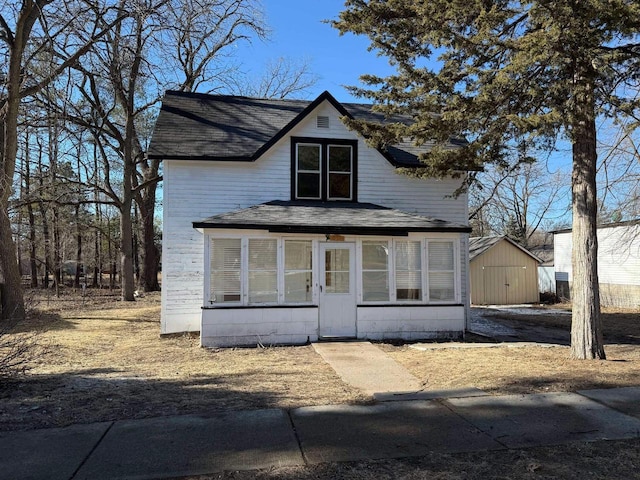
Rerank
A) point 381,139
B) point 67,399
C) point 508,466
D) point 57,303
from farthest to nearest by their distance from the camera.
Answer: point 57,303
point 381,139
point 67,399
point 508,466

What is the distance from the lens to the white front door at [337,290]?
37.1ft

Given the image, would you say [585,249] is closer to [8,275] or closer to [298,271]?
[298,271]

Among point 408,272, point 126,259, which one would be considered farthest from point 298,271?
point 126,259

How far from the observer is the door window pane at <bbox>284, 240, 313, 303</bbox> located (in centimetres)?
1123

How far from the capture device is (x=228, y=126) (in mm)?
14031

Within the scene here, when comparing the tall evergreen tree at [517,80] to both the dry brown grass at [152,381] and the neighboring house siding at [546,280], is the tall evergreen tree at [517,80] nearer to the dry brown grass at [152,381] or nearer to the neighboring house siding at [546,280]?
the dry brown grass at [152,381]

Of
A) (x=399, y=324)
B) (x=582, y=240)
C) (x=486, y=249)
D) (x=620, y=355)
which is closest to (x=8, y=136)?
(x=399, y=324)

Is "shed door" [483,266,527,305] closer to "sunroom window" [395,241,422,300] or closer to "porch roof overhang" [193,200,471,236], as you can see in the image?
"porch roof overhang" [193,200,471,236]

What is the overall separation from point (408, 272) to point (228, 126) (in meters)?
6.89

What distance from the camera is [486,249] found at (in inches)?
1005

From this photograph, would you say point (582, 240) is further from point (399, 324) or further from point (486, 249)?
point (486, 249)

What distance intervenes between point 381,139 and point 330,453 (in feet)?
24.7

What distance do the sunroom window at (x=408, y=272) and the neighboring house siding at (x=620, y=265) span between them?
14.9 meters

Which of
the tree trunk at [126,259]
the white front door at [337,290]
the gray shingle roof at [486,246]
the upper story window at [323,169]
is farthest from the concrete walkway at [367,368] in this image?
the gray shingle roof at [486,246]
